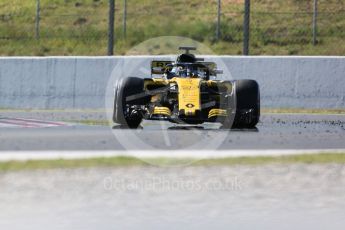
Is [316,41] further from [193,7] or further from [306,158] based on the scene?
[306,158]

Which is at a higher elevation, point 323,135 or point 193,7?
point 193,7

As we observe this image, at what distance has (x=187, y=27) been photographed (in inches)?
879

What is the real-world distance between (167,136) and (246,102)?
67.4 inches

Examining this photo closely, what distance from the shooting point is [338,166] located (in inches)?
376

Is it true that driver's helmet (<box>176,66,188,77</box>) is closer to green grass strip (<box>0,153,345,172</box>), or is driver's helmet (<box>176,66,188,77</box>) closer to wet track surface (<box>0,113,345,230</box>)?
wet track surface (<box>0,113,345,230</box>)

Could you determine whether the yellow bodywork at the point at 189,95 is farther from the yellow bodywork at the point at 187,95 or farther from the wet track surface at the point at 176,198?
the wet track surface at the point at 176,198

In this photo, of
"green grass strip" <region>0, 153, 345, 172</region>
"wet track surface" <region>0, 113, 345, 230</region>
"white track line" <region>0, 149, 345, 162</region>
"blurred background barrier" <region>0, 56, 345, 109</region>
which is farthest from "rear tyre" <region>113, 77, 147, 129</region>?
"blurred background barrier" <region>0, 56, 345, 109</region>

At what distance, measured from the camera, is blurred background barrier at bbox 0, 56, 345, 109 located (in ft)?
60.7

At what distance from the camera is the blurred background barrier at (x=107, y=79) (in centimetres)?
1850

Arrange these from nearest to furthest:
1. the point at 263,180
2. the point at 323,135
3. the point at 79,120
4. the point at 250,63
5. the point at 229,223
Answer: the point at 229,223 → the point at 263,180 → the point at 323,135 → the point at 79,120 → the point at 250,63

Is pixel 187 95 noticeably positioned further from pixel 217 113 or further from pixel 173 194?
pixel 173 194

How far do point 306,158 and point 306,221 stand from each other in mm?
3728

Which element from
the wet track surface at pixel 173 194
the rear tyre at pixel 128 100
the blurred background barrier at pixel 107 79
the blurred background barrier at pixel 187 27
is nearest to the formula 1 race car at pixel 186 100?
the rear tyre at pixel 128 100

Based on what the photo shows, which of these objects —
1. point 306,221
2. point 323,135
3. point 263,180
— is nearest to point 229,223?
point 306,221
